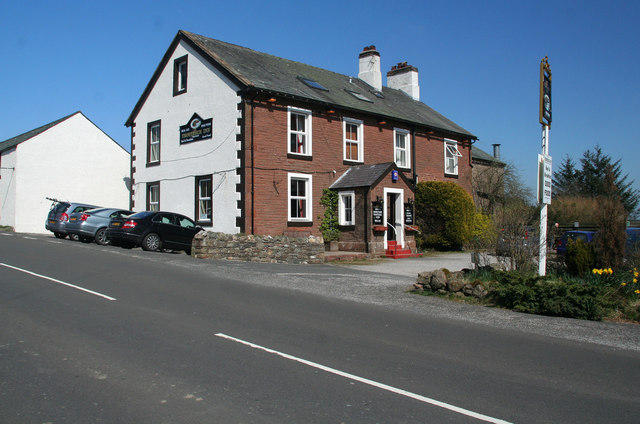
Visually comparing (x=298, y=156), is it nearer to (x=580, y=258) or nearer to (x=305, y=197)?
(x=305, y=197)

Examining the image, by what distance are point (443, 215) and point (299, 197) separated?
765 centimetres

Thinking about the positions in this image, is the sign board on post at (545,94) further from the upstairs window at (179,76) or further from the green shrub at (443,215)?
the upstairs window at (179,76)

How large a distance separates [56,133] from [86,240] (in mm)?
15660

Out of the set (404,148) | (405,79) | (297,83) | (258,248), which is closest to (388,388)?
(258,248)

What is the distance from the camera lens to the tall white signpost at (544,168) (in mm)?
11406

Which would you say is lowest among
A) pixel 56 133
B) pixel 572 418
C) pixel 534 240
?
pixel 572 418

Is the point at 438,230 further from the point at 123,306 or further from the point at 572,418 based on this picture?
the point at 572,418

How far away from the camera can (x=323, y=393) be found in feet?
16.7

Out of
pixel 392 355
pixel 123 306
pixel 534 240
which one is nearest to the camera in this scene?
pixel 392 355

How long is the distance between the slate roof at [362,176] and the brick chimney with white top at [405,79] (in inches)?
493

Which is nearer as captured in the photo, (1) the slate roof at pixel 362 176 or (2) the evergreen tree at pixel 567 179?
(1) the slate roof at pixel 362 176

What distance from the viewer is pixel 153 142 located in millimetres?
26156

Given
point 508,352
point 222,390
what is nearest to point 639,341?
point 508,352

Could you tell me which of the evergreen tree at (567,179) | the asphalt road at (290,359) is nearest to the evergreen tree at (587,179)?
the evergreen tree at (567,179)
